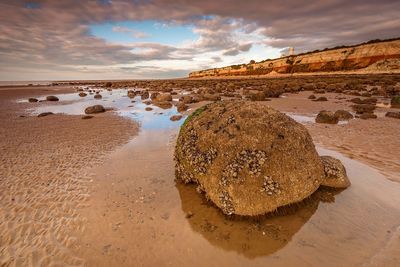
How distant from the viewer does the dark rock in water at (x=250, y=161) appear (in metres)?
5.36

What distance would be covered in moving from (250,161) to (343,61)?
93.8 meters

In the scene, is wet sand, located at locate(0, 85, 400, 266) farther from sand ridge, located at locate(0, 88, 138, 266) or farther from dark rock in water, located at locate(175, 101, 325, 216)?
dark rock in water, located at locate(175, 101, 325, 216)

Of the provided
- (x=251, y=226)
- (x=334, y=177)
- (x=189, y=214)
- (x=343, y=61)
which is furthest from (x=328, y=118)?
(x=343, y=61)

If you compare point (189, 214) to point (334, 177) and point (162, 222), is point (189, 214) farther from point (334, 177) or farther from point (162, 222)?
point (334, 177)

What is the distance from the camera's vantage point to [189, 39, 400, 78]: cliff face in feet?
235

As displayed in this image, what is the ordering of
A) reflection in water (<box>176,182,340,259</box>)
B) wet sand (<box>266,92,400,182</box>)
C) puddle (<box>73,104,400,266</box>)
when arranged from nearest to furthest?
puddle (<box>73,104,400,266</box>) < reflection in water (<box>176,182,340,259</box>) < wet sand (<box>266,92,400,182</box>)

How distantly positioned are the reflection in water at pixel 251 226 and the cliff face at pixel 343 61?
84646 mm

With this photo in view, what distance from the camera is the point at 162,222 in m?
5.45

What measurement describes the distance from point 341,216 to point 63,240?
5947 millimetres

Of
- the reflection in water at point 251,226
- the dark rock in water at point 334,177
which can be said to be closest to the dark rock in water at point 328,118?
the dark rock in water at point 334,177

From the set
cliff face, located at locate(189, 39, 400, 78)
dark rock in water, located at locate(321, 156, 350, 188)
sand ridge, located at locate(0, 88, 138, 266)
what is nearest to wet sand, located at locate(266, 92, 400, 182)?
dark rock in water, located at locate(321, 156, 350, 188)

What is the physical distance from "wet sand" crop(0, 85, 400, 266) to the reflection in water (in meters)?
0.02

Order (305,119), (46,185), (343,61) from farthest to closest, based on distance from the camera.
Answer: (343,61) → (305,119) → (46,185)

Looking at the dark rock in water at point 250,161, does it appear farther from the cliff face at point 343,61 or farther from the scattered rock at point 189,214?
the cliff face at point 343,61
